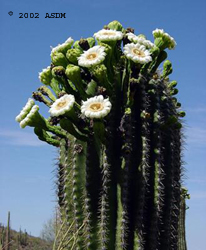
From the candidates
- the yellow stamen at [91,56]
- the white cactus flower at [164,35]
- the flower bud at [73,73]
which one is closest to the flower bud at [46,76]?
the flower bud at [73,73]

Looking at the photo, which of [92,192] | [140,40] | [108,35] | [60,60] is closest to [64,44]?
[60,60]

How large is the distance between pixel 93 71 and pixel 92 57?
12cm

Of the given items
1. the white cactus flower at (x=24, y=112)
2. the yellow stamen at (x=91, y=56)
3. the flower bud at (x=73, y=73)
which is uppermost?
the yellow stamen at (x=91, y=56)

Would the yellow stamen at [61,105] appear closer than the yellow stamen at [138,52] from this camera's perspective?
Yes

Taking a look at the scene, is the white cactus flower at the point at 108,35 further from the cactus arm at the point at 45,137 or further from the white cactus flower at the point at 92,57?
the cactus arm at the point at 45,137

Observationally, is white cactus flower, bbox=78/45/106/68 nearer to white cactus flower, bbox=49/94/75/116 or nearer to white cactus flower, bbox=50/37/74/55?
white cactus flower, bbox=49/94/75/116

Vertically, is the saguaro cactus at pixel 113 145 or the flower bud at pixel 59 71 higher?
the flower bud at pixel 59 71

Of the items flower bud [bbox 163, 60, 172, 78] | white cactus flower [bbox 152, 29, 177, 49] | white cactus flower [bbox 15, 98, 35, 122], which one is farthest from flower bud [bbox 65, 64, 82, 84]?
flower bud [bbox 163, 60, 172, 78]

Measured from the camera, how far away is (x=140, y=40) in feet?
13.7

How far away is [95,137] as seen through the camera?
393 cm

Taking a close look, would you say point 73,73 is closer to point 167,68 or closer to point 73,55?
point 73,55

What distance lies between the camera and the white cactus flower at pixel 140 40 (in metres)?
4.17

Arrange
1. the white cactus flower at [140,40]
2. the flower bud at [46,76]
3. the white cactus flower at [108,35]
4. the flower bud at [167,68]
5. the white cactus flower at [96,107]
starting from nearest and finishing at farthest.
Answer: the white cactus flower at [96,107]
the white cactus flower at [108,35]
the white cactus flower at [140,40]
the flower bud at [46,76]
the flower bud at [167,68]

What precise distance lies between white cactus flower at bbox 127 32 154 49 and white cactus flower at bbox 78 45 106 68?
41 cm
